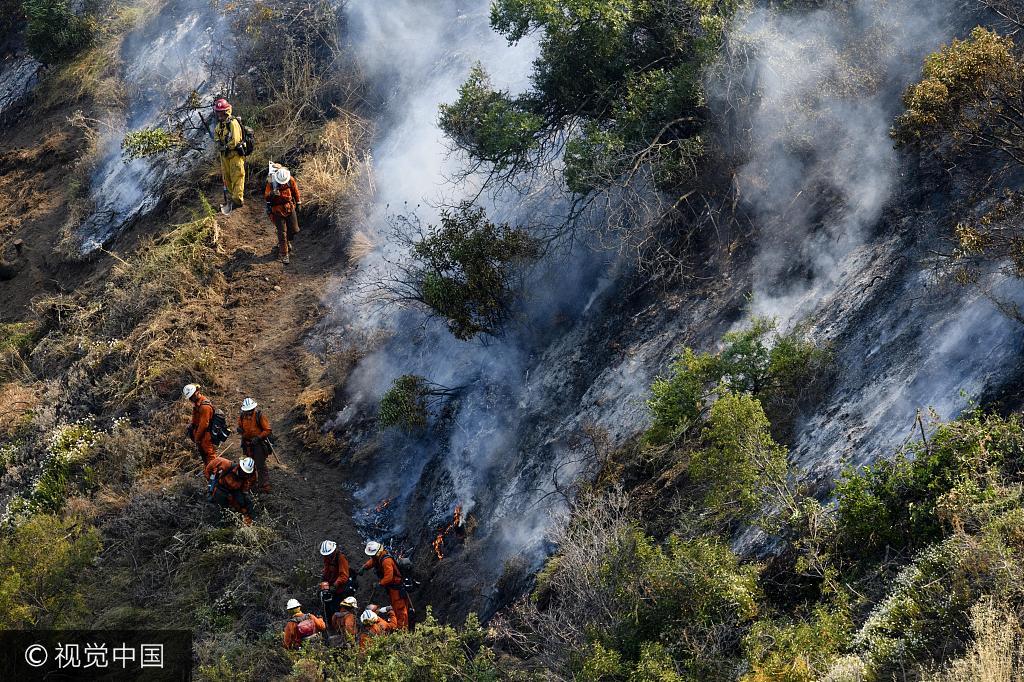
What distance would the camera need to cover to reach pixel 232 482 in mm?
11320

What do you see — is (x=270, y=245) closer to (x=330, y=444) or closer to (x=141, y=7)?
(x=330, y=444)

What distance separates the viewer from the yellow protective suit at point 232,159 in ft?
47.5

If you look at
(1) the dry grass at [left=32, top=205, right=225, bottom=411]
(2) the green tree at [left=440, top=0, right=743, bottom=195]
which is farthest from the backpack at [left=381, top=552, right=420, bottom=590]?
(1) the dry grass at [left=32, top=205, right=225, bottom=411]

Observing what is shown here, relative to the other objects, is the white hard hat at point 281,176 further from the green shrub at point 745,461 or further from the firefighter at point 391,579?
the green shrub at point 745,461

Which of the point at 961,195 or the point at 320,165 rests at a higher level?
the point at 961,195

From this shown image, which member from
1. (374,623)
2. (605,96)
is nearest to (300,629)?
(374,623)

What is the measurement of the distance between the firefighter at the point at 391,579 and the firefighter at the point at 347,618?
14.0 inches

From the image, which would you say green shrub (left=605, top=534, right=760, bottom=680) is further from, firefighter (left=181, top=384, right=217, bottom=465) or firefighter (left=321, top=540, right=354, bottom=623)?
firefighter (left=181, top=384, right=217, bottom=465)

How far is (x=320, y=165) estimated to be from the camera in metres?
15.2

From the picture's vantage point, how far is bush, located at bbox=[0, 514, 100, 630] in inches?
399

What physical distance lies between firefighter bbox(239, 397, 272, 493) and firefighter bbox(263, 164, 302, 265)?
3547 mm

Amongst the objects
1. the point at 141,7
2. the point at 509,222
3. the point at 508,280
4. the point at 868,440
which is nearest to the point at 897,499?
the point at 868,440

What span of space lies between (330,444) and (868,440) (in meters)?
6.65

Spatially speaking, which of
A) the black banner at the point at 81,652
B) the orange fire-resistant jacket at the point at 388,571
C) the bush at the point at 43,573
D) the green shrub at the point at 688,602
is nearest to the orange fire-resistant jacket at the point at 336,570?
the orange fire-resistant jacket at the point at 388,571
